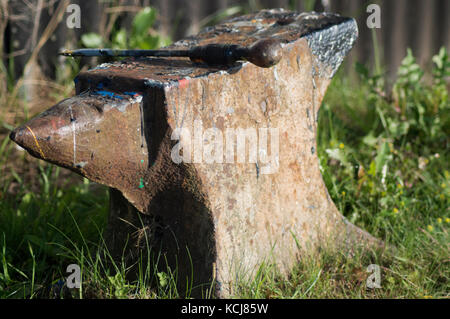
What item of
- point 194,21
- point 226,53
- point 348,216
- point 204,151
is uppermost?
point 194,21

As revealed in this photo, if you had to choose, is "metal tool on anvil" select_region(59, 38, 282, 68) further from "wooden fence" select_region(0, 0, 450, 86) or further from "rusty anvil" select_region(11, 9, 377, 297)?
"wooden fence" select_region(0, 0, 450, 86)

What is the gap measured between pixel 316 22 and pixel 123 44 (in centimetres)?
182

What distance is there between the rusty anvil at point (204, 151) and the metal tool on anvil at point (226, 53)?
0.04 meters

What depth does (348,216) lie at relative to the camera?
267cm

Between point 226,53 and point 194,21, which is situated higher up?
point 194,21

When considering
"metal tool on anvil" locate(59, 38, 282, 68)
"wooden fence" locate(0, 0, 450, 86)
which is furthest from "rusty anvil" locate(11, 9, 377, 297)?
"wooden fence" locate(0, 0, 450, 86)

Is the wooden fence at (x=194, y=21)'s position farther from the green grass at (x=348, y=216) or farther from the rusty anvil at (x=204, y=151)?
the rusty anvil at (x=204, y=151)

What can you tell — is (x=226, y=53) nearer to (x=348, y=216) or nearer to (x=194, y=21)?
(x=348, y=216)

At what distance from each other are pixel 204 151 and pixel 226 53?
344 mm

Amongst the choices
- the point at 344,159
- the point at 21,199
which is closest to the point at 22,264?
the point at 21,199

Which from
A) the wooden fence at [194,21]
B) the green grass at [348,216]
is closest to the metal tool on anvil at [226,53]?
the green grass at [348,216]

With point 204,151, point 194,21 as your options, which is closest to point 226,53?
point 204,151

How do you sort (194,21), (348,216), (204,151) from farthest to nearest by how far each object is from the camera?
(194,21) → (348,216) → (204,151)

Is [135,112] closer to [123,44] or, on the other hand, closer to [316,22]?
[316,22]
